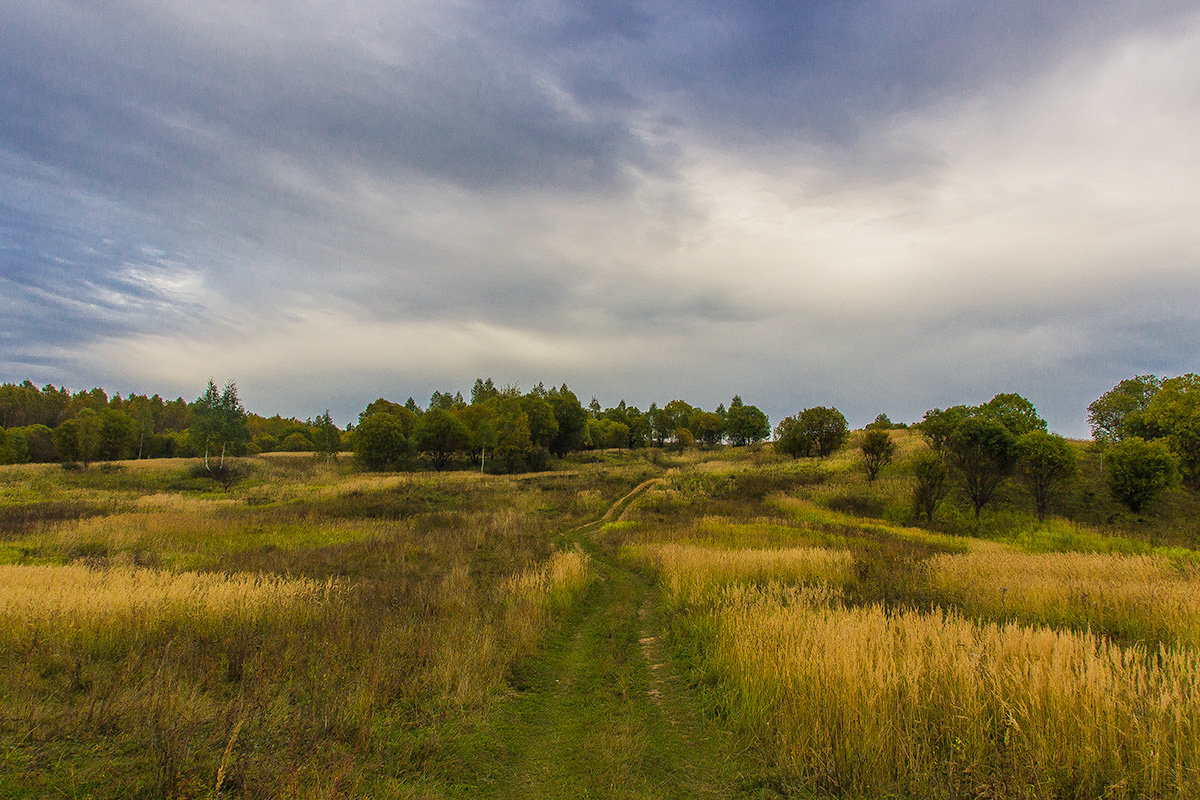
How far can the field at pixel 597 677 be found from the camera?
4527 millimetres

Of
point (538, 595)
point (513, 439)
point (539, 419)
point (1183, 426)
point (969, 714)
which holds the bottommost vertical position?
point (538, 595)

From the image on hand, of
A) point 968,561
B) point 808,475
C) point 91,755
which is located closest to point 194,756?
→ point 91,755

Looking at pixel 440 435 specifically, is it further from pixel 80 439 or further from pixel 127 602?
pixel 127 602

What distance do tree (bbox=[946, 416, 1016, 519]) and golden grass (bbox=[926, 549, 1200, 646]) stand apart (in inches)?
732

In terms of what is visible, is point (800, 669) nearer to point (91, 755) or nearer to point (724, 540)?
point (91, 755)

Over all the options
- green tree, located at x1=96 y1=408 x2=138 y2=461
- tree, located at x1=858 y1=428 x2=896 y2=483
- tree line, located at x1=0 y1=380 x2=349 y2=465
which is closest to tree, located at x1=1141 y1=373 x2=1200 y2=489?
tree, located at x1=858 y1=428 x2=896 y2=483

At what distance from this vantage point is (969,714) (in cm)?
517

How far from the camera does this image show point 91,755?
443 cm

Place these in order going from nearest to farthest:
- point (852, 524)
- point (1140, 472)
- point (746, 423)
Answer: point (1140, 472) → point (852, 524) → point (746, 423)

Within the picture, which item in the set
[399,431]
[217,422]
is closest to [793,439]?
[399,431]

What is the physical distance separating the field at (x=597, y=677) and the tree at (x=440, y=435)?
1981 inches

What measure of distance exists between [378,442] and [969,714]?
6963 centimetres

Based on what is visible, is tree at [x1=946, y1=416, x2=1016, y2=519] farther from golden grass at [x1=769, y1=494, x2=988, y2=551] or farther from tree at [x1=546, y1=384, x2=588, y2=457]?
tree at [x1=546, y1=384, x2=588, y2=457]

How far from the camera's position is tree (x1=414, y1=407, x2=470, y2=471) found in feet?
222
